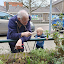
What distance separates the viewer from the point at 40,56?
1.59 m

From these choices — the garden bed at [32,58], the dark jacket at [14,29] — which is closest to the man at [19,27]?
the dark jacket at [14,29]

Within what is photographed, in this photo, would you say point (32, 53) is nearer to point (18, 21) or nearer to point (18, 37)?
point (18, 37)

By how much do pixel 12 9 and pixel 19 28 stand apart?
84.1 feet

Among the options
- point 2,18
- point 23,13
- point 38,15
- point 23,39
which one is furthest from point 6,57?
point 38,15

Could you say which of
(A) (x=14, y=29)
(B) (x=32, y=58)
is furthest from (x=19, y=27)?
(B) (x=32, y=58)

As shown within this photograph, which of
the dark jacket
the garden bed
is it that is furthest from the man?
the garden bed

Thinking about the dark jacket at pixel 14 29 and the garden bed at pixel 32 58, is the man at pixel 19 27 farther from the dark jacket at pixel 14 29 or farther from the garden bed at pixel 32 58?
the garden bed at pixel 32 58

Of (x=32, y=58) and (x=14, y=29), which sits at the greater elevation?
(x=14, y=29)

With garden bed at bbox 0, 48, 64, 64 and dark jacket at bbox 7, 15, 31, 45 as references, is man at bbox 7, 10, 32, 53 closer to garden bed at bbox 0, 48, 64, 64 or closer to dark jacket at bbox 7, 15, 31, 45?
dark jacket at bbox 7, 15, 31, 45

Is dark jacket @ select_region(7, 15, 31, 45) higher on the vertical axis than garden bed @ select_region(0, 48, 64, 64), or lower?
higher

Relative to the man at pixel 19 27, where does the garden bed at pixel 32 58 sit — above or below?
below

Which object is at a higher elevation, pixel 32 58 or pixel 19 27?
pixel 19 27

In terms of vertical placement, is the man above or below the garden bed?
above

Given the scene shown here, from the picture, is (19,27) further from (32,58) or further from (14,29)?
(32,58)
